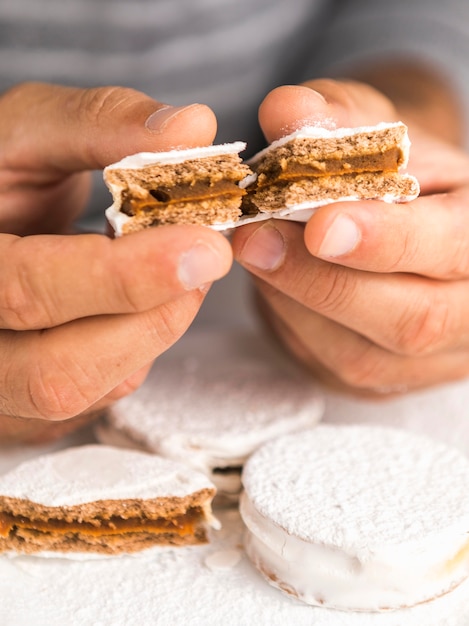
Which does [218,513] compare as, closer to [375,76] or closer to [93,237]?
[93,237]

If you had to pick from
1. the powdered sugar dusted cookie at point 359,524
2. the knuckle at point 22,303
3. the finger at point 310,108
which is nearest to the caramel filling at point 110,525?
the powdered sugar dusted cookie at point 359,524

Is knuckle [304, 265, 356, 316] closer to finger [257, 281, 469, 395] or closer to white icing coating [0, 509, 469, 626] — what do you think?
finger [257, 281, 469, 395]

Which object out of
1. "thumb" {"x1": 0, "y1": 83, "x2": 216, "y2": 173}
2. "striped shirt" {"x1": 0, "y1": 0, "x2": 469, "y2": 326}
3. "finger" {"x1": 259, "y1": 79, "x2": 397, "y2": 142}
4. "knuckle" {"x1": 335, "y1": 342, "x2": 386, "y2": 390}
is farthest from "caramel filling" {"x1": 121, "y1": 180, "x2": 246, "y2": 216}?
"striped shirt" {"x1": 0, "y1": 0, "x2": 469, "y2": 326}

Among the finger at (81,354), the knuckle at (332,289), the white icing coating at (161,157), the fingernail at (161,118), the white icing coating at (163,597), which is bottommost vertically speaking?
the white icing coating at (163,597)

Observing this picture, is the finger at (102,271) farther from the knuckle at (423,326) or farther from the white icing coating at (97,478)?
the knuckle at (423,326)

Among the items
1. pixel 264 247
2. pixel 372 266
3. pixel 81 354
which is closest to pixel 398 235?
pixel 372 266

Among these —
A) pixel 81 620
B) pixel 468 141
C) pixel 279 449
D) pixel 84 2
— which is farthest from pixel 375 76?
pixel 81 620
